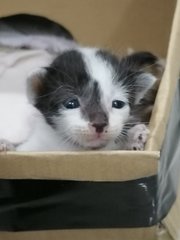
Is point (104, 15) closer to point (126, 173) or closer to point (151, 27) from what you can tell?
point (151, 27)

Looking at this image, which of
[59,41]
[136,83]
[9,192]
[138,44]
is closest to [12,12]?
[59,41]

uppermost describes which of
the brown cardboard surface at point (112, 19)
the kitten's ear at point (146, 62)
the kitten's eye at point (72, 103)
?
the brown cardboard surface at point (112, 19)

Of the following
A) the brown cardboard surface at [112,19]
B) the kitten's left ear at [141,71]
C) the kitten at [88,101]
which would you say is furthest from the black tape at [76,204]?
the brown cardboard surface at [112,19]

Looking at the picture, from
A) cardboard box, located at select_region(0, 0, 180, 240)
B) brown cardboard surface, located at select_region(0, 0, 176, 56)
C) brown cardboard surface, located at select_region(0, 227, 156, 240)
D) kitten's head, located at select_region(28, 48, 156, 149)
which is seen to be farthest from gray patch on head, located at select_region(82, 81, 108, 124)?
brown cardboard surface, located at select_region(0, 0, 176, 56)

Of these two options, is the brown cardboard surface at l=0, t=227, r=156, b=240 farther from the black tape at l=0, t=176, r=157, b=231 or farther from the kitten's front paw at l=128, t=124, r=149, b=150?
the kitten's front paw at l=128, t=124, r=149, b=150

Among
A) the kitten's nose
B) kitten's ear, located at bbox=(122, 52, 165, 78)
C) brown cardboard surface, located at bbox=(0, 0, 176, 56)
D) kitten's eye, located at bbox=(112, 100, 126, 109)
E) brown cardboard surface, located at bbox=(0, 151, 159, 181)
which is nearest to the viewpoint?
brown cardboard surface, located at bbox=(0, 151, 159, 181)

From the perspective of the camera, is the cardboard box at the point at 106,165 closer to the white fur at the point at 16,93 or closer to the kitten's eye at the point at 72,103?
the kitten's eye at the point at 72,103
